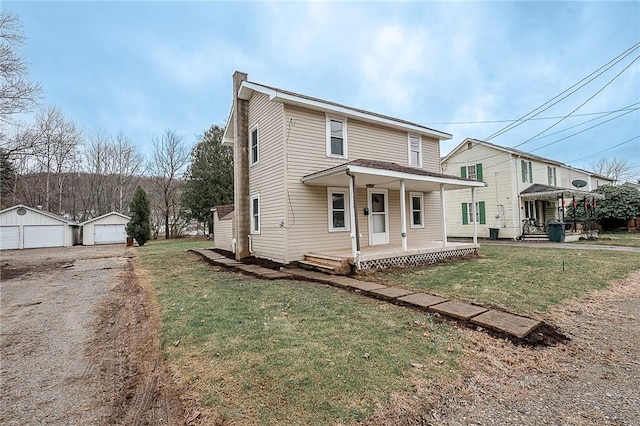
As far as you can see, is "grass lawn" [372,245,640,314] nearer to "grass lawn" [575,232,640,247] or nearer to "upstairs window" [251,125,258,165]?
"grass lawn" [575,232,640,247]

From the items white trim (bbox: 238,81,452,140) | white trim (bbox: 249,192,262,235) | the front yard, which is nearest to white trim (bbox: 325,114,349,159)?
white trim (bbox: 238,81,452,140)

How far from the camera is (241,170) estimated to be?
11258 mm

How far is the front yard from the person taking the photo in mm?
2291

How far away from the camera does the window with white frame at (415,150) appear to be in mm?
12148

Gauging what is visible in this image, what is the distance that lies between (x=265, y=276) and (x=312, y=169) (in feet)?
12.5

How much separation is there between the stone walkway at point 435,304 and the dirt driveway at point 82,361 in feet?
11.5

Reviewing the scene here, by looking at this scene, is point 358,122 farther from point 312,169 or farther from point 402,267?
point 402,267

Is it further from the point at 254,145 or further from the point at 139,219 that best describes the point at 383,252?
the point at 139,219

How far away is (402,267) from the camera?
8.55 m

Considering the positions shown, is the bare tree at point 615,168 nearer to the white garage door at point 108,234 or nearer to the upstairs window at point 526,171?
the upstairs window at point 526,171

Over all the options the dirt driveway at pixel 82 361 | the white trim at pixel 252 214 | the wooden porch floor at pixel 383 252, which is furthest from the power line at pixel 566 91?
the dirt driveway at pixel 82 361

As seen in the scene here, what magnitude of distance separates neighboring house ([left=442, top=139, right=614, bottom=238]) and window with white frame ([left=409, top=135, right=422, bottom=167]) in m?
7.28

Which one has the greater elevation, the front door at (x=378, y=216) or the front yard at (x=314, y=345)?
the front door at (x=378, y=216)

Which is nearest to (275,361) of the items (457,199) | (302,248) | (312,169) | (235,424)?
(235,424)
